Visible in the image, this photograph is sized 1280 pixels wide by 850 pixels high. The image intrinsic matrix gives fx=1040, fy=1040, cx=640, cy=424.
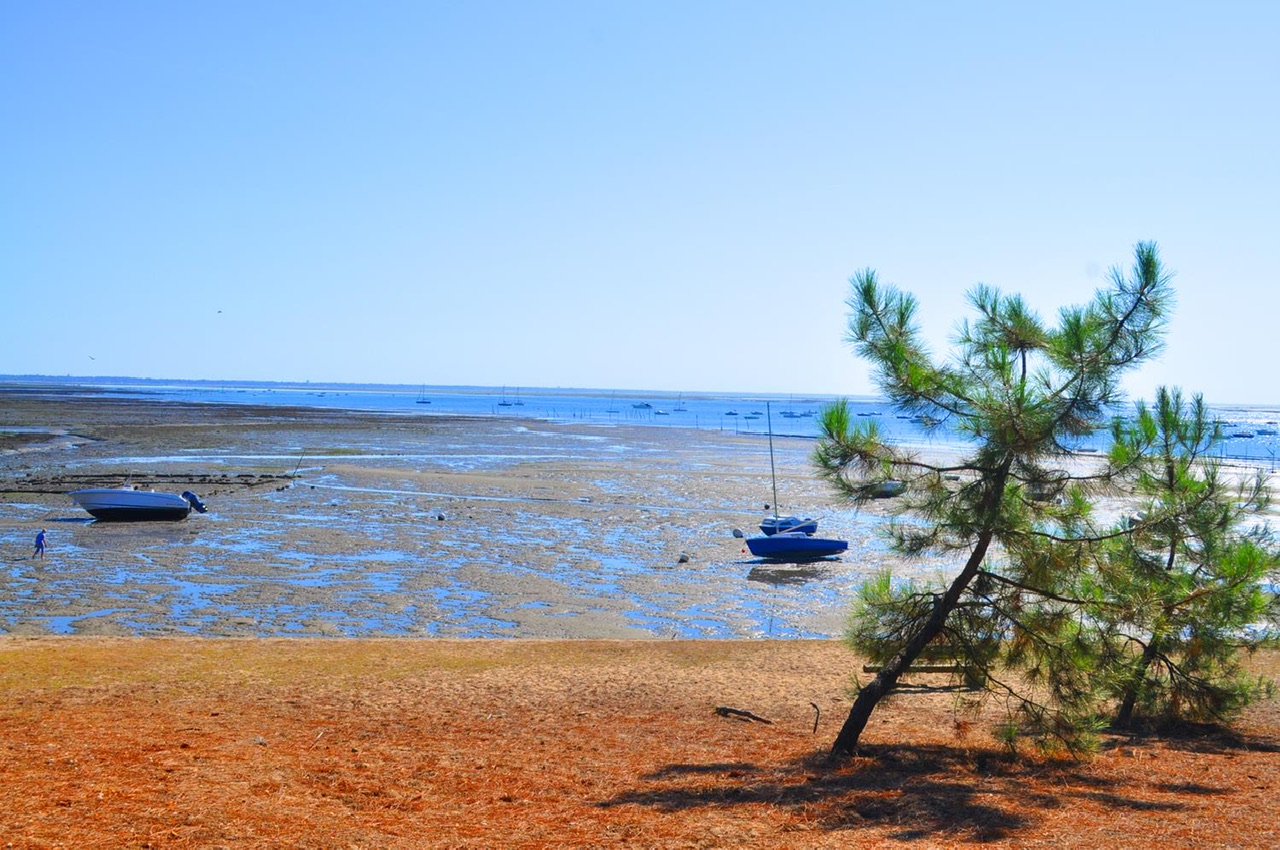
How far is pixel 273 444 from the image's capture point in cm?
6838

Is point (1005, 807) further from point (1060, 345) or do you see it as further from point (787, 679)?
point (787, 679)

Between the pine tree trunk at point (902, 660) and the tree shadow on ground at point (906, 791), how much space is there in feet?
0.66

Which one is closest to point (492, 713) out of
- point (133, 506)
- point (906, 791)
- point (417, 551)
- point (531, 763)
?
point (531, 763)

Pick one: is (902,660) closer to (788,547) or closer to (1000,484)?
(1000,484)

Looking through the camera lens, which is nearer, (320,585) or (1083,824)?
(1083,824)

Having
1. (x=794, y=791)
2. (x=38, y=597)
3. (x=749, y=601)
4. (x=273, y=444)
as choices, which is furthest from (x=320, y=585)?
(x=273, y=444)

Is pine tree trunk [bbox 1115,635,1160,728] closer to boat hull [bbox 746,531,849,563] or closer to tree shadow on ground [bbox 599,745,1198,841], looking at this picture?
tree shadow on ground [bbox 599,745,1198,841]

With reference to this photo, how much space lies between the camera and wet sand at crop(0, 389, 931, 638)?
66.0ft

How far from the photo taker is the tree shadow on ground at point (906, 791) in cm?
782

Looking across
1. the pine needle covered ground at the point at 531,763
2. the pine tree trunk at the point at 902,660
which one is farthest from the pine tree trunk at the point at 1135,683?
the pine tree trunk at the point at 902,660

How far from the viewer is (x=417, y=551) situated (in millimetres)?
28047

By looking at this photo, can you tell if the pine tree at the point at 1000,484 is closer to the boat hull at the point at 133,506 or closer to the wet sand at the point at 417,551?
the wet sand at the point at 417,551

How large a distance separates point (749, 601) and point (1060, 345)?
15.1 m

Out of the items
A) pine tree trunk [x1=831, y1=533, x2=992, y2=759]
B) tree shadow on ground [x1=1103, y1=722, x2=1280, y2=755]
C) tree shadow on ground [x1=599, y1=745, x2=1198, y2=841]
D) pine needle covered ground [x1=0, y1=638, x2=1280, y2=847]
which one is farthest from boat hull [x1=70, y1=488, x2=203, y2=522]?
tree shadow on ground [x1=1103, y1=722, x2=1280, y2=755]
